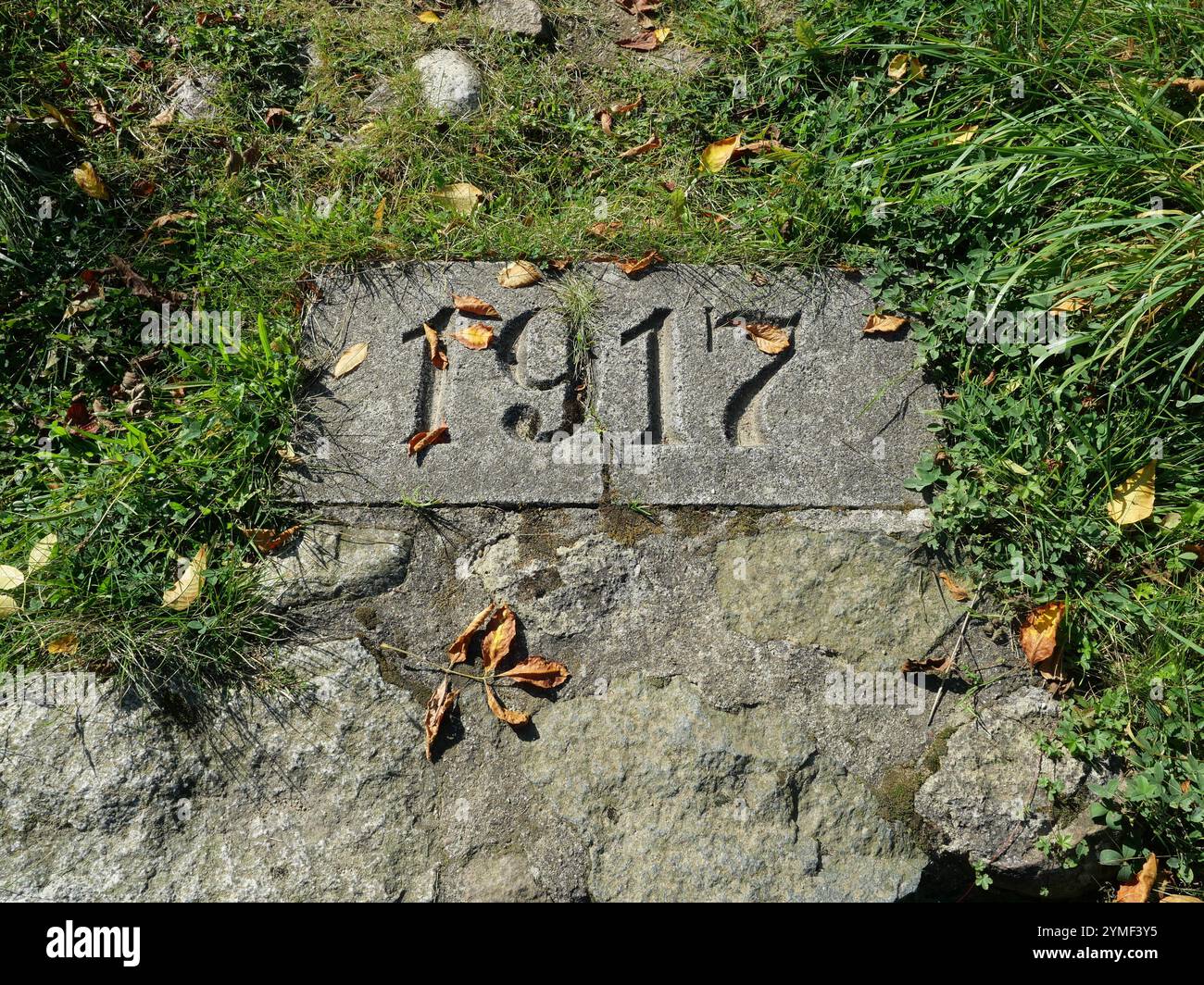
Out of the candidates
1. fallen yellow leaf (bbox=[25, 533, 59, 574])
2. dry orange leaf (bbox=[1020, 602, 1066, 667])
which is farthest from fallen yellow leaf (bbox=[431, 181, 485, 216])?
dry orange leaf (bbox=[1020, 602, 1066, 667])

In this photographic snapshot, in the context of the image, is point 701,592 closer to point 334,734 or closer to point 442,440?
point 442,440

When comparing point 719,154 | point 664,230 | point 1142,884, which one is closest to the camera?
point 1142,884

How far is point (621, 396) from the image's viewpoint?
2396 millimetres

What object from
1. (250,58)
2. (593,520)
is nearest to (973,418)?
(593,520)

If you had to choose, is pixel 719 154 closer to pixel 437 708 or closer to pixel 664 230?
pixel 664 230

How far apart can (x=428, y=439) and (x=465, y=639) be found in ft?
1.78

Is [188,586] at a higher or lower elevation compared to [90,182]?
lower

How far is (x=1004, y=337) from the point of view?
2.40 m

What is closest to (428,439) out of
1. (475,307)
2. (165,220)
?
(475,307)

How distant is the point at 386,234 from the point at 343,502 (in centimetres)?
86

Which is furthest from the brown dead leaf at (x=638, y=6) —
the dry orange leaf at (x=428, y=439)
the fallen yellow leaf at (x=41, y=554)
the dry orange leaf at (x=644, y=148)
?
the fallen yellow leaf at (x=41, y=554)

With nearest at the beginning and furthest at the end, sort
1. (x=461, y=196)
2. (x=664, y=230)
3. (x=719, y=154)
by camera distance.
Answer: (x=664, y=230) → (x=461, y=196) → (x=719, y=154)

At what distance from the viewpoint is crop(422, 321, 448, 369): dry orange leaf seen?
95.3 inches

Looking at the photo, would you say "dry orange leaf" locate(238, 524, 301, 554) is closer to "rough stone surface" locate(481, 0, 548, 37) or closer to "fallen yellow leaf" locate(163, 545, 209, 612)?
"fallen yellow leaf" locate(163, 545, 209, 612)
